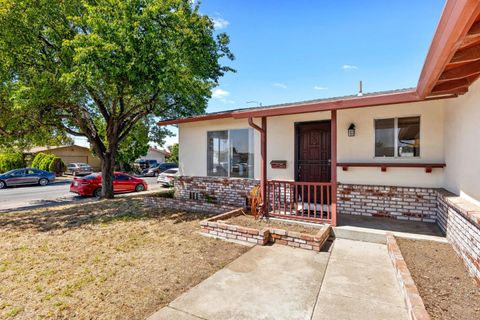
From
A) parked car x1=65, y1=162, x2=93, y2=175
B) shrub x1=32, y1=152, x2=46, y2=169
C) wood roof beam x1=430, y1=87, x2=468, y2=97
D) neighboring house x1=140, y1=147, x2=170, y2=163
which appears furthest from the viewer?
neighboring house x1=140, y1=147, x2=170, y2=163

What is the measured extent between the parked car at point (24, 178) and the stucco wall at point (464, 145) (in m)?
22.8

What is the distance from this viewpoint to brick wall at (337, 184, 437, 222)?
549 cm

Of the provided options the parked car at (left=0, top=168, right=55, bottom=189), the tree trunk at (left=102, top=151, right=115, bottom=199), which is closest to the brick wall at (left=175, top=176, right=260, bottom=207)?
the tree trunk at (left=102, top=151, right=115, bottom=199)

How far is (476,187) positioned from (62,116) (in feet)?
38.4

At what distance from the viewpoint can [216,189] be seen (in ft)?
26.8

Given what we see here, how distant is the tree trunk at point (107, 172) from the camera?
1049 centimetres

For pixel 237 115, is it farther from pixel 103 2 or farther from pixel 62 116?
pixel 62 116

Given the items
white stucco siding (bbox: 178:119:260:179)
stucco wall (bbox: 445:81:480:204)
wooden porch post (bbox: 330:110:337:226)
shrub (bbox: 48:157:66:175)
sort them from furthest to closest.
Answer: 1. shrub (bbox: 48:157:66:175)
2. white stucco siding (bbox: 178:119:260:179)
3. wooden porch post (bbox: 330:110:337:226)
4. stucco wall (bbox: 445:81:480:204)

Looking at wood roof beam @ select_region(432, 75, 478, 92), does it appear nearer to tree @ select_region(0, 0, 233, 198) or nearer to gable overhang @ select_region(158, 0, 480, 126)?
gable overhang @ select_region(158, 0, 480, 126)

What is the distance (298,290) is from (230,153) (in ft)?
16.9

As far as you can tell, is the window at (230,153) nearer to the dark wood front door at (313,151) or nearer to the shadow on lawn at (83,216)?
the dark wood front door at (313,151)

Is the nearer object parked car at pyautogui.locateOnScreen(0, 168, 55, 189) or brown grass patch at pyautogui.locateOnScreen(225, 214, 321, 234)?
brown grass patch at pyautogui.locateOnScreen(225, 214, 321, 234)

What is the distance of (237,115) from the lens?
247 inches

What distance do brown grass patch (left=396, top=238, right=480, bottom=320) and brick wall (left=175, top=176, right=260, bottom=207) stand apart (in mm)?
4219
